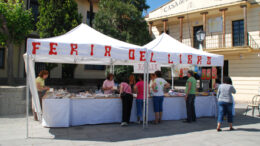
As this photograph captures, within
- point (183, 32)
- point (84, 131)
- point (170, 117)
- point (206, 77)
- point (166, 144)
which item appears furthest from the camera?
point (183, 32)

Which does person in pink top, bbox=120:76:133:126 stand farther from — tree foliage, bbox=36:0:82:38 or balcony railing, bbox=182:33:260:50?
balcony railing, bbox=182:33:260:50

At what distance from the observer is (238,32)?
14.9m

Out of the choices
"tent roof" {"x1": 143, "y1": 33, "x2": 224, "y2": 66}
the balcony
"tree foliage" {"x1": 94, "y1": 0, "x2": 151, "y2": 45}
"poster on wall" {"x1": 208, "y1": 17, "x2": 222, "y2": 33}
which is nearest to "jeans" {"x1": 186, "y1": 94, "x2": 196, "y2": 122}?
"tent roof" {"x1": 143, "y1": 33, "x2": 224, "y2": 66}

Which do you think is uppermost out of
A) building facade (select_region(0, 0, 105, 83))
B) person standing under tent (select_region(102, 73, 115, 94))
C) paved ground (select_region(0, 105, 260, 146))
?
building facade (select_region(0, 0, 105, 83))

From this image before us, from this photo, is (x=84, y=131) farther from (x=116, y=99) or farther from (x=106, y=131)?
(x=116, y=99)

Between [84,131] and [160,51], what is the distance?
133 inches

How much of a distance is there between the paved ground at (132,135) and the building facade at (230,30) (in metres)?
8.19

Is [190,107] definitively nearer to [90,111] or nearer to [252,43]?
[90,111]

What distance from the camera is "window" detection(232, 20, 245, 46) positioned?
14.7m

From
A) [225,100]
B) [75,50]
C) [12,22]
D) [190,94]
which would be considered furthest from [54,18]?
[225,100]

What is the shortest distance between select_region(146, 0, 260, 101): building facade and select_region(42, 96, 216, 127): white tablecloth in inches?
332

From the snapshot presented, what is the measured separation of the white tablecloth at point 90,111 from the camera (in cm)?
608

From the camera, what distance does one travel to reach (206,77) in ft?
35.0

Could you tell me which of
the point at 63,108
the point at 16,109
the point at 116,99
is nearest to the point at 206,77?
the point at 116,99
